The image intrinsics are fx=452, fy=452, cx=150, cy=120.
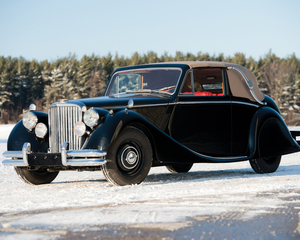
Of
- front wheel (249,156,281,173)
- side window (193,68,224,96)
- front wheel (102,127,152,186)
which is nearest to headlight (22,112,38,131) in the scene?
front wheel (102,127,152,186)

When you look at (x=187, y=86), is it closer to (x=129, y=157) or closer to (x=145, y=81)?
(x=145, y=81)

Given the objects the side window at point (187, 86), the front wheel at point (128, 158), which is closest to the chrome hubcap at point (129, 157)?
the front wheel at point (128, 158)

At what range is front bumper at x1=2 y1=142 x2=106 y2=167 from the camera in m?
6.05

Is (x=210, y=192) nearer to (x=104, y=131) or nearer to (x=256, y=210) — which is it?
(x=256, y=210)

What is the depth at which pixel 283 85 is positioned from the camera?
6300 centimetres

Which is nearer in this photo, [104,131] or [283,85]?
[104,131]

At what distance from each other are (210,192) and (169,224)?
205 cm

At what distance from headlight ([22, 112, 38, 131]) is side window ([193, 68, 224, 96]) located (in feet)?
9.13

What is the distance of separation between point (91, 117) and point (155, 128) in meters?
1.08

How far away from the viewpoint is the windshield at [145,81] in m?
7.79

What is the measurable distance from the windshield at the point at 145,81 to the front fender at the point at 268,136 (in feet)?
5.78

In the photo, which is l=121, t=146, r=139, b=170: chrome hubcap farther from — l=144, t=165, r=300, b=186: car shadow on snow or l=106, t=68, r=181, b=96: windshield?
l=106, t=68, r=181, b=96: windshield

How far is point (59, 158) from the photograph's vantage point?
20.6ft

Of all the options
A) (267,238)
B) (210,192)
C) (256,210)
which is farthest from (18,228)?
(210,192)
